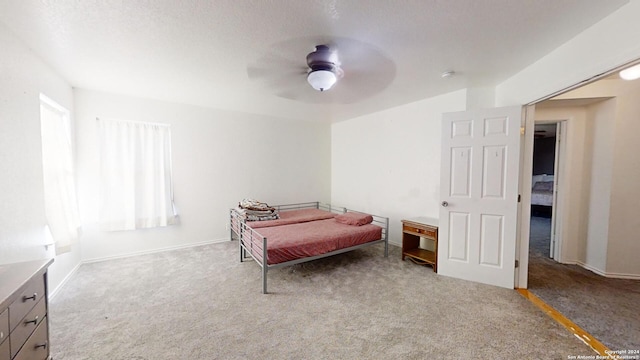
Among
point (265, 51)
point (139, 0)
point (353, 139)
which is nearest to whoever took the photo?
point (139, 0)

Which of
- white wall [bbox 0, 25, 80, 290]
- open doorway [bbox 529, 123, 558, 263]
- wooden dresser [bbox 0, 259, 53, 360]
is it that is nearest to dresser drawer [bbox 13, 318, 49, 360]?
wooden dresser [bbox 0, 259, 53, 360]

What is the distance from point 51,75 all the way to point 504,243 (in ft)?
18.1

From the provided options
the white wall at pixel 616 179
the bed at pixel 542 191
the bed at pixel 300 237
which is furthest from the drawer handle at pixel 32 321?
the bed at pixel 542 191

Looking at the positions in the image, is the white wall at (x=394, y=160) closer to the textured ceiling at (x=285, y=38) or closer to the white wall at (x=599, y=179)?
the textured ceiling at (x=285, y=38)

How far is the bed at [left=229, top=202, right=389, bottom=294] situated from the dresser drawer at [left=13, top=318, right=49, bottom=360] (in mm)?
1550

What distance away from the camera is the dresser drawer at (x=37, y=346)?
1216 mm

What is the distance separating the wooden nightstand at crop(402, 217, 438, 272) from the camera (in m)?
3.23

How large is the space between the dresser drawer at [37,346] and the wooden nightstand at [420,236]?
3.58 meters

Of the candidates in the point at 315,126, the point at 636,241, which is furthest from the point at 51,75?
the point at 636,241

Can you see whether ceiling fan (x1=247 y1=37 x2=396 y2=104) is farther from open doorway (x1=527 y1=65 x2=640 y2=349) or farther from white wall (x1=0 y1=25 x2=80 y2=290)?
open doorway (x1=527 y1=65 x2=640 y2=349)

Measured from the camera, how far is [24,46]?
2.16m

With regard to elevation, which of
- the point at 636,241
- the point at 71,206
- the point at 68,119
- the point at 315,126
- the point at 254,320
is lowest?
the point at 254,320

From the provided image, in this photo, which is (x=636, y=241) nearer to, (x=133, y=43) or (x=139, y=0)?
(x=139, y=0)

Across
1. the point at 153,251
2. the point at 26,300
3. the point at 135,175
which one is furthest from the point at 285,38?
the point at 153,251
